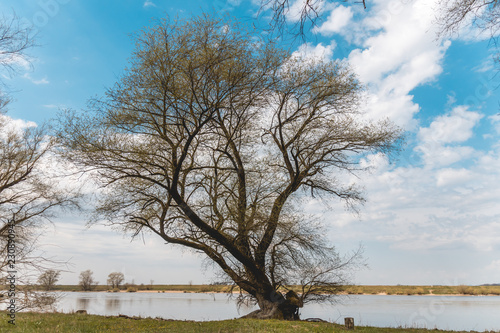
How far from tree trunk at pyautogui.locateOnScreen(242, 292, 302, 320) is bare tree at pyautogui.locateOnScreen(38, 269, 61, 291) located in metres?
7.81

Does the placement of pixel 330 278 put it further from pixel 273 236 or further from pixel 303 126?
pixel 303 126

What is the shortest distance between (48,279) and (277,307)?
8.93 metres

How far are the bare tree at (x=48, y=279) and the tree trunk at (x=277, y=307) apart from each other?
308 inches

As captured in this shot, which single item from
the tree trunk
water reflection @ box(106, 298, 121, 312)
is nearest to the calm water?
water reflection @ box(106, 298, 121, 312)

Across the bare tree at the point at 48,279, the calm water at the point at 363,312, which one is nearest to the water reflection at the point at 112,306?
the calm water at the point at 363,312

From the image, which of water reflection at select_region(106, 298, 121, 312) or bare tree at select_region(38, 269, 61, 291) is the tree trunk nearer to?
bare tree at select_region(38, 269, 61, 291)

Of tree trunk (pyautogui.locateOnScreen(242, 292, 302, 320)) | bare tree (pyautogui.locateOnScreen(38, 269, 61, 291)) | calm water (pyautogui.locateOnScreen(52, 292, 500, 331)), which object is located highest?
bare tree (pyautogui.locateOnScreen(38, 269, 61, 291))

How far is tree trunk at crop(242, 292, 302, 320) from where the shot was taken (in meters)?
14.7

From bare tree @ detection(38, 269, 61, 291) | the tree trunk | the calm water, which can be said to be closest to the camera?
bare tree @ detection(38, 269, 61, 291)

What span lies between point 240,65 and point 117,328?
9318 mm

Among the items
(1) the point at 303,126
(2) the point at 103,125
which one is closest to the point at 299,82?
(1) the point at 303,126

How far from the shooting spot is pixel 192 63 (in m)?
11.4

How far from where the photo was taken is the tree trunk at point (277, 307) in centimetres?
1473

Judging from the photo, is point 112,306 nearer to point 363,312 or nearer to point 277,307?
point 363,312
